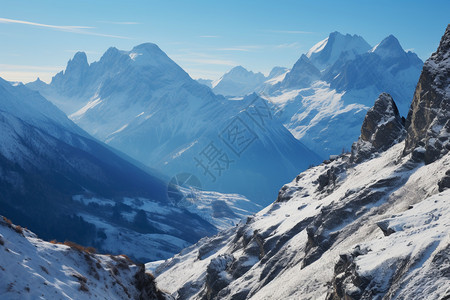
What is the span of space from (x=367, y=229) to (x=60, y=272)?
123 ft

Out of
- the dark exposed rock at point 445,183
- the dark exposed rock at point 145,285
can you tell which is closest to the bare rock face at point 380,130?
the dark exposed rock at point 445,183

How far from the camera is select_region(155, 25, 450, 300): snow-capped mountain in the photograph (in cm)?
3997

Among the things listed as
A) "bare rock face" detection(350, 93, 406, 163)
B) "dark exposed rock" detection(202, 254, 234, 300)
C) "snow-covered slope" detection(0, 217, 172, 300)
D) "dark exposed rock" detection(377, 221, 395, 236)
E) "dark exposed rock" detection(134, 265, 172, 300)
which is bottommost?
"dark exposed rock" detection(202, 254, 234, 300)

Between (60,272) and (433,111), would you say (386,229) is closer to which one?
(433,111)

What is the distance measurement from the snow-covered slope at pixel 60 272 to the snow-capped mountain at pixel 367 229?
19.9 m

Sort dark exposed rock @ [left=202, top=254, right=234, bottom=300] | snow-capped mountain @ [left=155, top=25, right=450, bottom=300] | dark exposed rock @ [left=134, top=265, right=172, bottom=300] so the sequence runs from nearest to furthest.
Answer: snow-capped mountain @ [left=155, top=25, right=450, bottom=300], dark exposed rock @ [left=134, top=265, right=172, bottom=300], dark exposed rock @ [left=202, top=254, right=234, bottom=300]

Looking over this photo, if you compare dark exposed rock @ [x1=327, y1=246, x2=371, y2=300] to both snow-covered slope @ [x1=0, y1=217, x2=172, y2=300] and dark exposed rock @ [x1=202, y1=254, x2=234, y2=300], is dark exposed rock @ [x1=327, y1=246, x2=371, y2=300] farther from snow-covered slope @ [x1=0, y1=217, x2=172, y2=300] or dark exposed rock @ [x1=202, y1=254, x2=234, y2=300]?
dark exposed rock @ [x1=202, y1=254, x2=234, y2=300]

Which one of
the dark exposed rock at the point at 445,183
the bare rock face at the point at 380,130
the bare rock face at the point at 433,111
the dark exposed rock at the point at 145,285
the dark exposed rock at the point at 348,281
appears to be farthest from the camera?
the bare rock face at the point at 380,130

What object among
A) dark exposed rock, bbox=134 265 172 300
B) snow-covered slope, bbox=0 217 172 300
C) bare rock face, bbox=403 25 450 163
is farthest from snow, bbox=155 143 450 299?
snow-covered slope, bbox=0 217 172 300

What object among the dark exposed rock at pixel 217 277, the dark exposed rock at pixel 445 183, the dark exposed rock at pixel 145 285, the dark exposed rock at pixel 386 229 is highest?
the dark exposed rock at pixel 445 183

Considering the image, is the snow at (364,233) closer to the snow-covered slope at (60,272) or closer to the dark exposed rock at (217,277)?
the dark exposed rock at (217,277)

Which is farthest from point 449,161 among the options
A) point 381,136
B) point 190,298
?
point 190,298

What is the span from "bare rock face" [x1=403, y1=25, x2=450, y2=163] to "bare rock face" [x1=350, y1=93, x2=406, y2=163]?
45.8 ft

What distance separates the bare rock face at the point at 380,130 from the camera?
9025 centimetres
